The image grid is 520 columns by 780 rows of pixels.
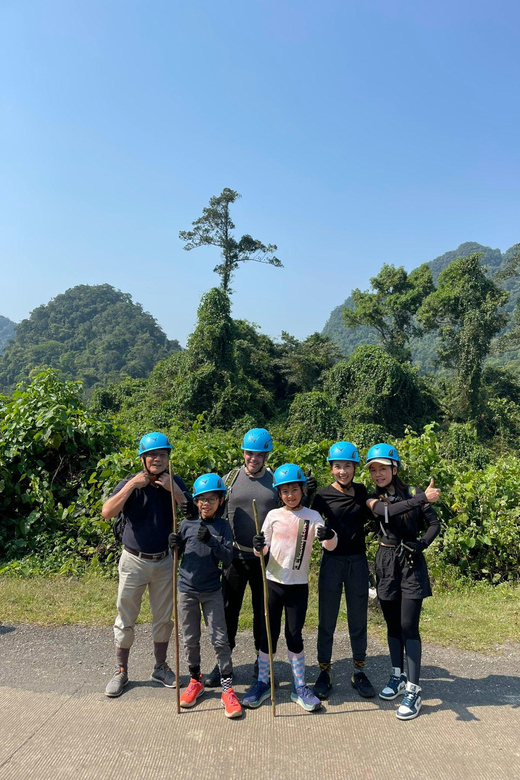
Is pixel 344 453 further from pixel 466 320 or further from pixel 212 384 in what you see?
pixel 466 320

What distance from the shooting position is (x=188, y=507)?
3441 millimetres

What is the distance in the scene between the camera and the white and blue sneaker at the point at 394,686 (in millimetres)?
3355

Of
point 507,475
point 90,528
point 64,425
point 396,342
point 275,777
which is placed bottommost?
point 275,777

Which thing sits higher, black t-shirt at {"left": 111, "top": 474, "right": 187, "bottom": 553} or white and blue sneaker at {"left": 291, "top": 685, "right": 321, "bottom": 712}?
black t-shirt at {"left": 111, "top": 474, "right": 187, "bottom": 553}

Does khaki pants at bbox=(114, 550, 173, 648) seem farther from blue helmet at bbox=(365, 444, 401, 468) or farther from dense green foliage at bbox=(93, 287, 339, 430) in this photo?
dense green foliage at bbox=(93, 287, 339, 430)

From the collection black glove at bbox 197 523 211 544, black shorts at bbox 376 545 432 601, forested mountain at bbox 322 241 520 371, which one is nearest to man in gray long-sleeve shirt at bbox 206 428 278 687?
black glove at bbox 197 523 211 544

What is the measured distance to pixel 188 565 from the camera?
3449mm

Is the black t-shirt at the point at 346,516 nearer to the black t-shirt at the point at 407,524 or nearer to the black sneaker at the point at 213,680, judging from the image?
the black t-shirt at the point at 407,524

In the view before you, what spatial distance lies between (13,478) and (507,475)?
241 inches

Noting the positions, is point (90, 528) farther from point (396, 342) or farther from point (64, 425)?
point (396, 342)

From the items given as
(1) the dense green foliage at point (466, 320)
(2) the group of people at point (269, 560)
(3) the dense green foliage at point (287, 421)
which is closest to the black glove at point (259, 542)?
(2) the group of people at point (269, 560)

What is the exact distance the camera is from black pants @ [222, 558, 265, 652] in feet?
11.8

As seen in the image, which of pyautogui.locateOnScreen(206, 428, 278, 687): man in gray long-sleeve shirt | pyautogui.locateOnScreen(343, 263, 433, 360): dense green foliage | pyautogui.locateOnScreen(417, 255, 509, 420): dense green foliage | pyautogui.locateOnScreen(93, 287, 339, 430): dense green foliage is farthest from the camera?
pyautogui.locateOnScreen(343, 263, 433, 360): dense green foliage

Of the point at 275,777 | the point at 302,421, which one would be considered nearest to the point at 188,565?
the point at 275,777
